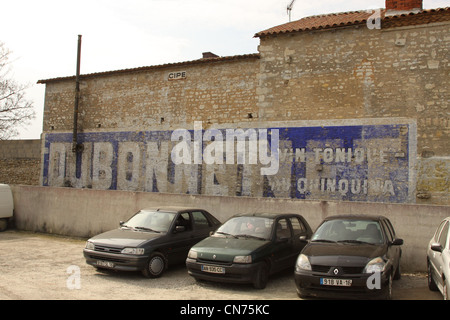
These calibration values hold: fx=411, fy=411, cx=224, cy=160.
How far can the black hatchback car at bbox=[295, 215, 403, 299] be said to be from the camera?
6.48 meters

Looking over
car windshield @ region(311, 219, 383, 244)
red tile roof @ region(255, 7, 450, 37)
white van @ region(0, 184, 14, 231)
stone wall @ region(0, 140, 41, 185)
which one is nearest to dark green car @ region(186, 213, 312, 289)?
car windshield @ region(311, 219, 383, 244)

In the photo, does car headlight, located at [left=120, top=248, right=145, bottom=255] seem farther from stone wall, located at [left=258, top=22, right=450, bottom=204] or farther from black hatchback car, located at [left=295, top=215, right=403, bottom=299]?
stone wall, located at [left=258, top=22, right=450, bottom=204]

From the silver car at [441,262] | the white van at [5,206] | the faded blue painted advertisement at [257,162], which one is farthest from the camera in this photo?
the white van at [5,206]

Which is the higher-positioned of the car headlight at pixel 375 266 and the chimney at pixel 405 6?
the chimney at pixel 405 6

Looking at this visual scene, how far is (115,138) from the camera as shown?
19.5 m

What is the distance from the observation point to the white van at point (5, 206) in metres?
15.3

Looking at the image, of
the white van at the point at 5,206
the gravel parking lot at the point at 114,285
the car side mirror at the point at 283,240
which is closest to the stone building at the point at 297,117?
the white van at the point at 5,206

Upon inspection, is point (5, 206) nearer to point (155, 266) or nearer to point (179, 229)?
point (179, 229)

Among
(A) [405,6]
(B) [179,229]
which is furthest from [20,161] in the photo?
(A) [405,6]

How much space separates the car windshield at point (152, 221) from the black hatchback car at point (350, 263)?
134 inches

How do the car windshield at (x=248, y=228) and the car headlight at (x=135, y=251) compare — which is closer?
the car headlight at (x=135, y=251)

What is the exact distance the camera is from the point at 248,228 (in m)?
8.77

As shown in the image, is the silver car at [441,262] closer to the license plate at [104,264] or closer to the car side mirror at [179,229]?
the car side mirror at [179,229]

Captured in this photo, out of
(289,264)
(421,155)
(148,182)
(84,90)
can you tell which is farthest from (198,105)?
(289,264)
